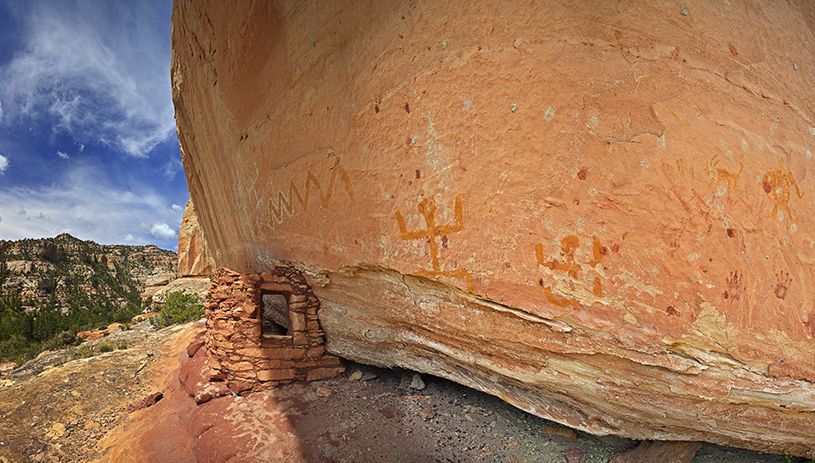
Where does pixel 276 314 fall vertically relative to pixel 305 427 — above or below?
above

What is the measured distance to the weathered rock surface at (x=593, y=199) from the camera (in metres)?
2.70

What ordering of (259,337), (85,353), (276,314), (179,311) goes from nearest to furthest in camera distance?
(259,337)
(276,314)
(85,353)
(179,311)

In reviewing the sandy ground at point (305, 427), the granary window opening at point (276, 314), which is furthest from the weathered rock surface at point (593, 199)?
the granary window opening at point (276, 314)

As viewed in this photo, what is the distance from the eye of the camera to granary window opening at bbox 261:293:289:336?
20.9 feet

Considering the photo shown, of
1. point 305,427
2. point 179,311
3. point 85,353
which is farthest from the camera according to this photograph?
point 179,311

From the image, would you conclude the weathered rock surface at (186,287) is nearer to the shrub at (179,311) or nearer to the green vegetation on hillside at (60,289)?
the green vegetation on hillside at (60,289)

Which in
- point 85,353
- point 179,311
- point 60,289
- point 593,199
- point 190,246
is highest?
point 190,246

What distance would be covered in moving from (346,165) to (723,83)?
360 cm

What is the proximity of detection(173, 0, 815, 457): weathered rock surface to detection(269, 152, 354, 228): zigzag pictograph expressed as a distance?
5 cm

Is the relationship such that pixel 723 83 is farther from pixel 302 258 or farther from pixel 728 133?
pixel 302 258

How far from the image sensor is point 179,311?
12664mm

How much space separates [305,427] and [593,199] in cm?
404

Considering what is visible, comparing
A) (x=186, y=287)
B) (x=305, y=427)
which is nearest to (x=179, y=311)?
(x=186, y=287)

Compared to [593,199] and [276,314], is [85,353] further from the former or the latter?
[593,199]
